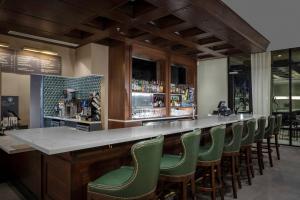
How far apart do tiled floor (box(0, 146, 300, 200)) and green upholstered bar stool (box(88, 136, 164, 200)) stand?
1591mm

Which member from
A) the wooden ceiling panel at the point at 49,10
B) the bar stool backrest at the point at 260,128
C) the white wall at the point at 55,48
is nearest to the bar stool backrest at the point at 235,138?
the bar stool backrest at the point at 260,128

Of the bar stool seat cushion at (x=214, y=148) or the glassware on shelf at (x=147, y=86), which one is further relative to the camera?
the glassware on shelf at (x=147, y=86)

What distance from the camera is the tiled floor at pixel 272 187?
311cm

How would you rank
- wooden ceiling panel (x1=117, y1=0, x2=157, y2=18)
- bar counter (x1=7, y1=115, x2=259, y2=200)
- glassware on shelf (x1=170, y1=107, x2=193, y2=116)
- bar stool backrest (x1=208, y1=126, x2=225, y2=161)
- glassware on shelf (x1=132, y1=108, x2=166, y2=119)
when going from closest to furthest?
bar counter (x1=7, y1=115, x2=259, y2=200)
bar stool backrest (x1=208, y1=126, x2=225, y2=161)
wooden ceiling panel (x1=117, y1=0, x2=157, y2=18)
glassware on shelf (x1=132, y1=108, x2=166, y2=119)
glassware on shelf (x1=170, y1=107, x2=193, y2=116)

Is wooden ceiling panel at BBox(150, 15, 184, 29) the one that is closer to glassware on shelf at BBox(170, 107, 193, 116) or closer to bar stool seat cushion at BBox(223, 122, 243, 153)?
bar stool seat cushion at BBox(223, 122, 243, 153)

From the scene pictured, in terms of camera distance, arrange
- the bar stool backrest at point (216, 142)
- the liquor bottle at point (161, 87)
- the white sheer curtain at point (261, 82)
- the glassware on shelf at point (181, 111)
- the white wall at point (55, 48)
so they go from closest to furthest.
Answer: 1. the bar stool backrest at point (216, 142)
2. the white wall at point (55, 48)
3. the liquor bottle at point (161, 87)
4. the glassware on shelf at point (181, 111)
5. the white sheer curtain at point (261, 82)

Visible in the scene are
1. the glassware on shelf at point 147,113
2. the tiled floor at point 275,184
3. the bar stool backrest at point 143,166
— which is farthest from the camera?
the glassware on shelf at point 147,113

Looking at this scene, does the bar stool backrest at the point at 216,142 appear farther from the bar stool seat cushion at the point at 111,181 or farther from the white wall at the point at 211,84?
the white wall at the point at 211,84

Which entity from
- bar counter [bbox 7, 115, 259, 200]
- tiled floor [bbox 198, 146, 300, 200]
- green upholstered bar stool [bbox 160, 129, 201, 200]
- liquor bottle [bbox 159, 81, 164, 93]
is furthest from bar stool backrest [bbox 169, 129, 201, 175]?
liquor bottle [bbox 159, 81, 164, 93]

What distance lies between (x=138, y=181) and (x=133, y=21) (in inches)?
110

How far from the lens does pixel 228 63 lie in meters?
A: 7.64

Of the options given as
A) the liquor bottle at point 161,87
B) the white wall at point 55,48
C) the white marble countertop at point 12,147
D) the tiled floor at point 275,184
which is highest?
the white wall at point 55,48

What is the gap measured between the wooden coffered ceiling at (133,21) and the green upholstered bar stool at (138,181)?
2.16m

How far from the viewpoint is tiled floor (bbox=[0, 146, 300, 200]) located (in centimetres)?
311
